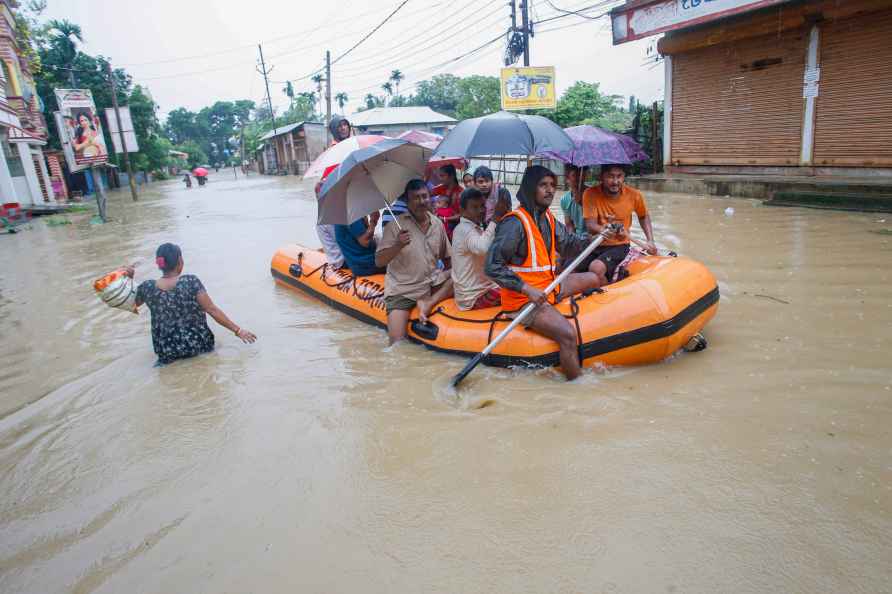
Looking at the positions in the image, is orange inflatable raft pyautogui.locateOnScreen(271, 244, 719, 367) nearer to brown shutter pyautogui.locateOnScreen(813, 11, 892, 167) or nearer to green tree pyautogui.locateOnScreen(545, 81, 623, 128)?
brown shutter pyautogui.locateOnScreen(813, 11, 892, 167)

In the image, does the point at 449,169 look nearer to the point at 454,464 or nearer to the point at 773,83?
the point at 454,464

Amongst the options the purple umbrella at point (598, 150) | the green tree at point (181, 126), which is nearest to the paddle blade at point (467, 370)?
the purple umbrella at point (598, 150)

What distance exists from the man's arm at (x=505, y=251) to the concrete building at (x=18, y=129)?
18748 millimetres

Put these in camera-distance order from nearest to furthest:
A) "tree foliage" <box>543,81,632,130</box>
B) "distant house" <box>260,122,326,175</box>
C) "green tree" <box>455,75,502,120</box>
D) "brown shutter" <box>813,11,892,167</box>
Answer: "brown shutter" <box>813,11,892,167</box>, "tree foliage" <box>543,81,632,130</box>, "distant house" <box>260,122,326,175</box>, "green tree" <box>455,75,502,120</box>

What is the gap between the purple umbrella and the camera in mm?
4445

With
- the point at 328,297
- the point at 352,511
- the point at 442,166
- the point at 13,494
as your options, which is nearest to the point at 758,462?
the point at 352,511

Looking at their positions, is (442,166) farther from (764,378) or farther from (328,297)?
(764,378)

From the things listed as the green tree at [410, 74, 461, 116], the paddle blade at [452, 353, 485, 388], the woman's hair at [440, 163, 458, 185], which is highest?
the green tree at [410, 74, 461, 116]

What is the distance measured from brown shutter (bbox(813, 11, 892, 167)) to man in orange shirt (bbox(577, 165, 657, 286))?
7790 millimetres

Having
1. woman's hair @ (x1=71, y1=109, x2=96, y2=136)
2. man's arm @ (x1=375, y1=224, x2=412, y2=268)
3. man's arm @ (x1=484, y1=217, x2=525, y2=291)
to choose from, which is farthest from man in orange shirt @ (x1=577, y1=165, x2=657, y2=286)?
woman's hair @ (x1=71, y1=109, x2=96, y2=136)

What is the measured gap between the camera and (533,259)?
3.76 meters

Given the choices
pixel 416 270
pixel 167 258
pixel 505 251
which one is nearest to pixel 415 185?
pixel 416 270

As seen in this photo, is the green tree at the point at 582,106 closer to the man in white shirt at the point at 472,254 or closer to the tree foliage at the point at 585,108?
the tree foliage at the point at 585,108

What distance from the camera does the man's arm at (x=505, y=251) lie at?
3.65m
